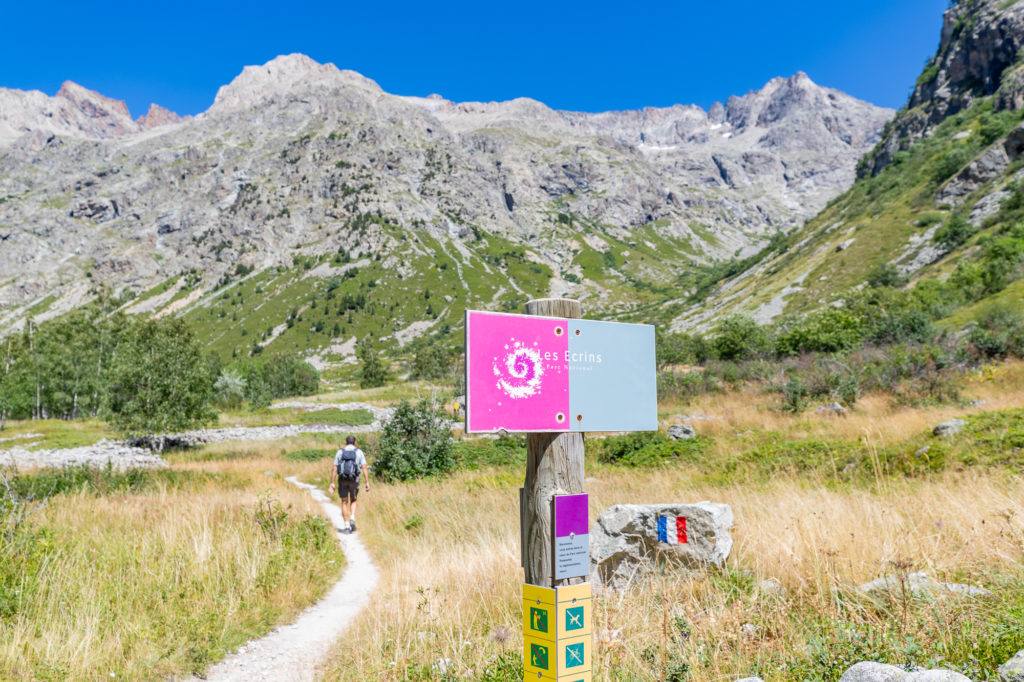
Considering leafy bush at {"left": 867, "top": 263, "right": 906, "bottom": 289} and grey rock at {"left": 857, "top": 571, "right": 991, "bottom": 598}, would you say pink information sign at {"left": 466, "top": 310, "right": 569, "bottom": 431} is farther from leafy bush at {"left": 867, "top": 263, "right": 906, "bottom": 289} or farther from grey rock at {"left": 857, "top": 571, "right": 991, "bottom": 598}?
leafy bush at {"left": 867, "top": 263, "right": 906, "bottom": 289}

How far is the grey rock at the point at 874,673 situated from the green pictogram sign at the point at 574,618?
5.05 feet

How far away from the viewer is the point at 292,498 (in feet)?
41.2

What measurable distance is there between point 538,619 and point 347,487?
31.7 ft

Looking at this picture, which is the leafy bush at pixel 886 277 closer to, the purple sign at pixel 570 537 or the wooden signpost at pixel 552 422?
the wooden signpost at pixel 552 422

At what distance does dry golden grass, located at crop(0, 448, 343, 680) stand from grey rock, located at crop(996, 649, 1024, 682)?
5975 millimetres

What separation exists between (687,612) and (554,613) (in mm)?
2772

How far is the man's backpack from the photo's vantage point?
1141 centimetres

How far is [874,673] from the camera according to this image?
2.88 metres

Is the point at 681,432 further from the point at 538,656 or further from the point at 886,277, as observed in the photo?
the point at 886,277

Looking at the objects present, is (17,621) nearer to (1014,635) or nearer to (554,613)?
(554,613)

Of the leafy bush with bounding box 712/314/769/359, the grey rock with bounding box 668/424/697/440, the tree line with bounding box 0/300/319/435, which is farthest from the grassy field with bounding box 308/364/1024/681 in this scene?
the leafy bush with bounding box 712/314/769/359

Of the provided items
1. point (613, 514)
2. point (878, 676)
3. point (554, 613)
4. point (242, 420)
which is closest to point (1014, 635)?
point (878, 676)

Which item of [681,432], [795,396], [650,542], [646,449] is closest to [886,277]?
[795,396]

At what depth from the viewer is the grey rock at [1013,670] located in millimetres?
2767
